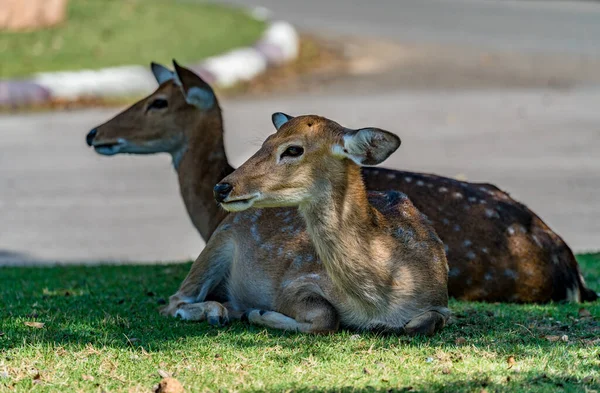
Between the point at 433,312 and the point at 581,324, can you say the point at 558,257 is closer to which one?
the point at 581,324

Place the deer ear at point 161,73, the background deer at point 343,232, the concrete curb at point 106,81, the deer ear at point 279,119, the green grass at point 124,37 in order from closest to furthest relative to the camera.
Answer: the background deer at point 343,232, the deer ear at point 279,119, the deer ear at point 161,73, the concrete curb at point 106,81, the green grass at point 124,37

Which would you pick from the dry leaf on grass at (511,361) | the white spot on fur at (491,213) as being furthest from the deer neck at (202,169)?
the dry leaf on grass at (511,361)

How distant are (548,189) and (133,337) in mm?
7120

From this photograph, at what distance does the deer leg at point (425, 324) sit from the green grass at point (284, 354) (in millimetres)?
56

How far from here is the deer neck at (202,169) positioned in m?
8.39

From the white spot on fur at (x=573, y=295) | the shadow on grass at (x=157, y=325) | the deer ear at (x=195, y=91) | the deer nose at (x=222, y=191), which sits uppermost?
the deer ear at (x=195, y=91)

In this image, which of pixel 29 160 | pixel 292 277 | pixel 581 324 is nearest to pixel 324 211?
pixel 292 277

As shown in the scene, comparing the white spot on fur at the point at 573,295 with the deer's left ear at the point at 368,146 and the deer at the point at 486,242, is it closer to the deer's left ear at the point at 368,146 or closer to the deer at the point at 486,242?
the deer at the point at 486,242

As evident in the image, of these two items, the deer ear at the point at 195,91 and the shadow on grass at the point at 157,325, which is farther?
the deer ear at the point at 195,91

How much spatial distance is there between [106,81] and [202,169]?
8.69m

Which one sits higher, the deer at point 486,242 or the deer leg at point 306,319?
the deer at point 486,242

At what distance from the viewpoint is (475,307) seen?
22.5ft

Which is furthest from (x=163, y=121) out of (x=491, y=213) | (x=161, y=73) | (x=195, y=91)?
(x=491, y=213)

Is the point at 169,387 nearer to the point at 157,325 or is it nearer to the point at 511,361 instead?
the point at 157,325
